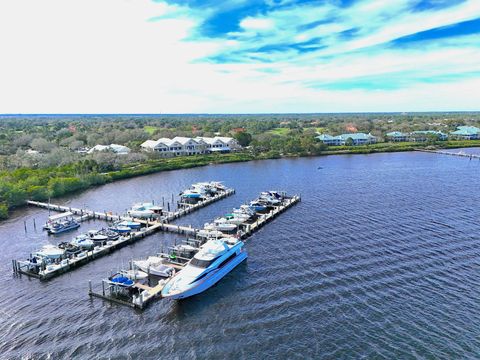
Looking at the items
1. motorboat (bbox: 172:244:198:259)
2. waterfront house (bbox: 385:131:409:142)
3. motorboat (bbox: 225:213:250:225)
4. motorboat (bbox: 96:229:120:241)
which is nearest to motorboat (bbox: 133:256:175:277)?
motorboat (bbox: 172:244:198:259)

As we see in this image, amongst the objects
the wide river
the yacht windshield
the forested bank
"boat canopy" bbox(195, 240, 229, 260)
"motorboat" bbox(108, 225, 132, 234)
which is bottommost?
the wide river

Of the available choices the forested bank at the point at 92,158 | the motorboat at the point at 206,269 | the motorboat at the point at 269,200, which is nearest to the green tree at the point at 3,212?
the forested bank at the point at 92,158

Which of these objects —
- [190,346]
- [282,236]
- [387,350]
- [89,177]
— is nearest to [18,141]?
[89,177]

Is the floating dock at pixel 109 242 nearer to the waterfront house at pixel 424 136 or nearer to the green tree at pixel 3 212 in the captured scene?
the green tree at pixel 3 212

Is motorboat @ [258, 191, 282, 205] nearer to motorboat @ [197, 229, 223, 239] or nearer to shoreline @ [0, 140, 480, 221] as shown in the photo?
motorboat @ [197, 229, 223, 239]

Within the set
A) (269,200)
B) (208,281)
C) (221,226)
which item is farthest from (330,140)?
(208,281)

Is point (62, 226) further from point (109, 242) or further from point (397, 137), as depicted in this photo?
point (397, 137)
